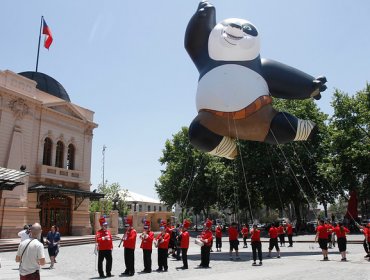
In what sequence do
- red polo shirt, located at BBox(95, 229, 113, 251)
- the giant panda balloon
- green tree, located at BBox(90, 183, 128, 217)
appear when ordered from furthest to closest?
green tree, located at BBox(90, 183, 128, 217), the giant panda balloon, red polo shirt, located at BBox(95, 229, 113, 251)

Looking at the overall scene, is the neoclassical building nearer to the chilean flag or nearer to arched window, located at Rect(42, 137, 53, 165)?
arched window, located at Rect(42, 137, 53, 165)

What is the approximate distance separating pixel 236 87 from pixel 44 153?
864 inches

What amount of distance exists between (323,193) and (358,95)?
365 inches

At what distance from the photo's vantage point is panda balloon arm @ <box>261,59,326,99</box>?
1397cm

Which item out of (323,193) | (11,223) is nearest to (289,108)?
(323,193)

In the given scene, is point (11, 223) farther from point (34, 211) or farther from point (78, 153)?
point (78, 153)

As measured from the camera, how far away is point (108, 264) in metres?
11.3

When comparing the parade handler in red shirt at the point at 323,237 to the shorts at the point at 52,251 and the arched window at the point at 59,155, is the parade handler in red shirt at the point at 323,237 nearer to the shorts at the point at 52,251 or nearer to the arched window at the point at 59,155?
the shorts at the point at 52,251

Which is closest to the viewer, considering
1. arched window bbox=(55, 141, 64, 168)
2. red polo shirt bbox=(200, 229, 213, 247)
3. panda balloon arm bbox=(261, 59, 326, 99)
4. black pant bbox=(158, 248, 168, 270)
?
black pant bbox=(158, 248, 168, 270)

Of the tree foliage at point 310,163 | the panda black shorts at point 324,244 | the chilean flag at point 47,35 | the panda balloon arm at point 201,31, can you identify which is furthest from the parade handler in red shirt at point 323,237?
the chilean flag at point 47,35

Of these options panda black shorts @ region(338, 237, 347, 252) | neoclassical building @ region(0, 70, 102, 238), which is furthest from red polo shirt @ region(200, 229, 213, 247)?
neoclassical building @ region(0, 70, 102, 238)

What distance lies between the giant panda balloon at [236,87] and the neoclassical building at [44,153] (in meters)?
15.8

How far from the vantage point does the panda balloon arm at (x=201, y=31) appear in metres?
14.1

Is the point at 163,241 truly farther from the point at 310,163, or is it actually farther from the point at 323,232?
the point at 310,163
